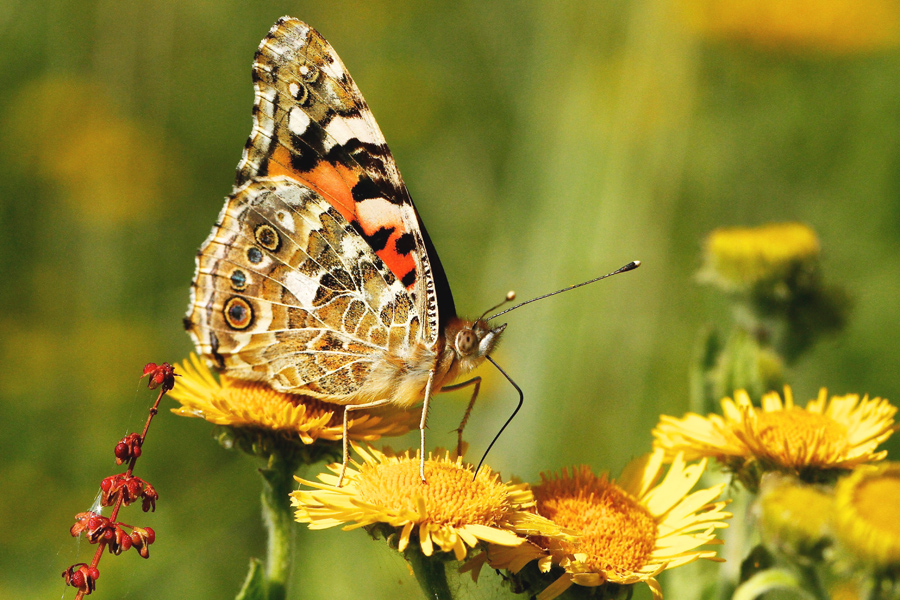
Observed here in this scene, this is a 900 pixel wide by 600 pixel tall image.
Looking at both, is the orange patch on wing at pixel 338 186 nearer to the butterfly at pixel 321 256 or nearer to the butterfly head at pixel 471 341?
the butterfly at pixel 321 256

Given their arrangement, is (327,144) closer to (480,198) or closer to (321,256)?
(321,256)

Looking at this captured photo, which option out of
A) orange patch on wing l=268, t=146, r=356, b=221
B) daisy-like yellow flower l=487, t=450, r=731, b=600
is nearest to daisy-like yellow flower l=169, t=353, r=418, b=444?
daisy-like yellow flower l=487, t=450, r=731, b=600

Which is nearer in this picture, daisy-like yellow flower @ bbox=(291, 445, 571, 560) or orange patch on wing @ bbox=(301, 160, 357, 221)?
daisy-like yellow flower @ bbox=(291, 445, 571, 560)

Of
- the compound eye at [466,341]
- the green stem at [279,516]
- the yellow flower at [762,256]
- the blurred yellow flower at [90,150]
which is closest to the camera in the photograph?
the green stem at [279,516]

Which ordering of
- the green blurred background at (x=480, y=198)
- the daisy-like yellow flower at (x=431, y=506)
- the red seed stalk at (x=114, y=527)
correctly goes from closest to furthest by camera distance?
the red seed stalk at (x=114, y=527) < the daisy-like yellow flower at (x=431, y=506) < the green blurred background at (x=480, y=198)

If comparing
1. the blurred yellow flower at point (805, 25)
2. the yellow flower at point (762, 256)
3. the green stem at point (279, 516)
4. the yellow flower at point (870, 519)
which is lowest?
the green stem at point (279, 516)

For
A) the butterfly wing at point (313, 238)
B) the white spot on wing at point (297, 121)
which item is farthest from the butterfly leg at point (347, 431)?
the white spot on wing at point (297, 121)

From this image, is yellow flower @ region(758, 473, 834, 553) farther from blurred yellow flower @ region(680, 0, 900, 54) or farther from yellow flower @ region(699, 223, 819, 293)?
blurred yellow flower @ region(680, 0, 900, 54)
